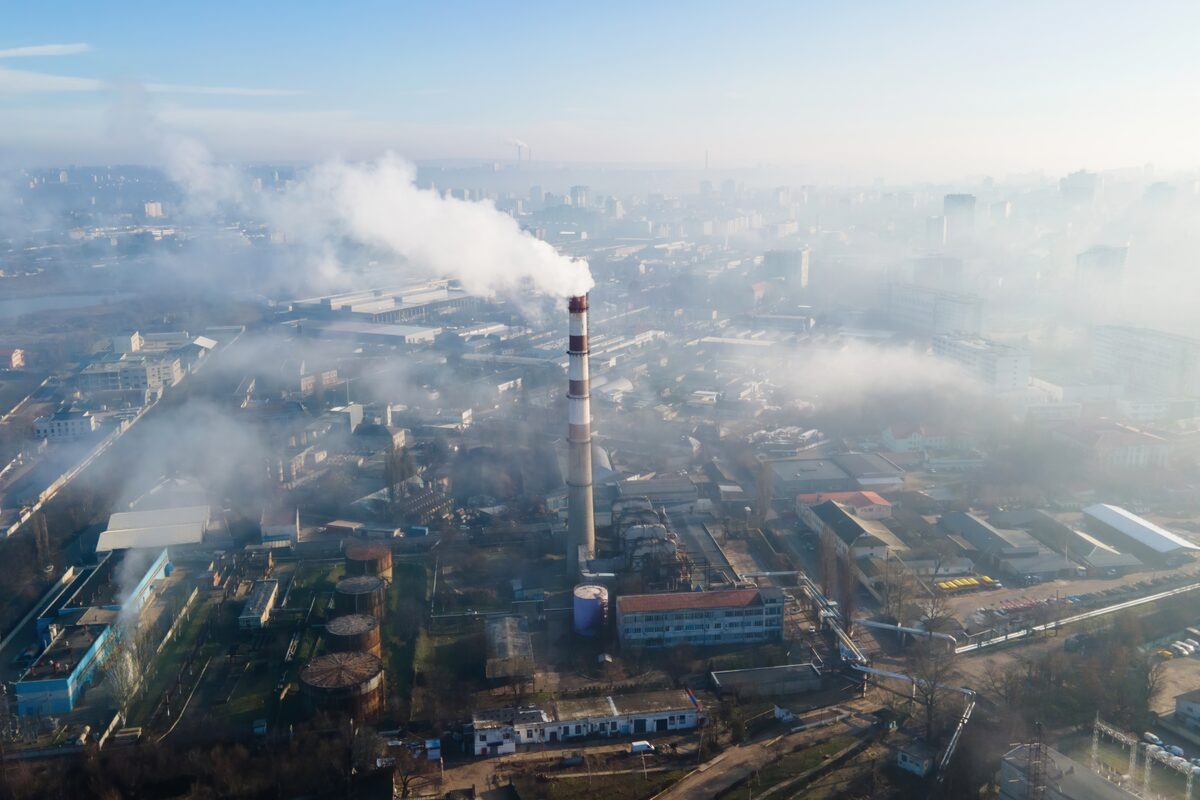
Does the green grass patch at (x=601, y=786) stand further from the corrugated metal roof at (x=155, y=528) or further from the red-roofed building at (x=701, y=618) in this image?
the corrugated metal roof at (x=155, y=528)

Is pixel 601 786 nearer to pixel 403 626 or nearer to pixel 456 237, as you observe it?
pixel 403 626

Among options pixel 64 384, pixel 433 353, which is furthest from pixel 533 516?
pixel 64 384

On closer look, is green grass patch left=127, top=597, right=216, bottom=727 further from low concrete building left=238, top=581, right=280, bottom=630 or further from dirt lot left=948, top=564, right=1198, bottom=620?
dirt lot left=948, top=564, right=1198, bottom=620

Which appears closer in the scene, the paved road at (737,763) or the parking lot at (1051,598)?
the paved road at (737,763)

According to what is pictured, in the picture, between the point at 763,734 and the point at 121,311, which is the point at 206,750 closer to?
the point at 763,734

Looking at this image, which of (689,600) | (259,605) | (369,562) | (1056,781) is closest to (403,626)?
(369,562)

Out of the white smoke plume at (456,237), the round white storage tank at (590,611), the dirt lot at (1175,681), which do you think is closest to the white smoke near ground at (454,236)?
the white smoke plume at (456,237)
